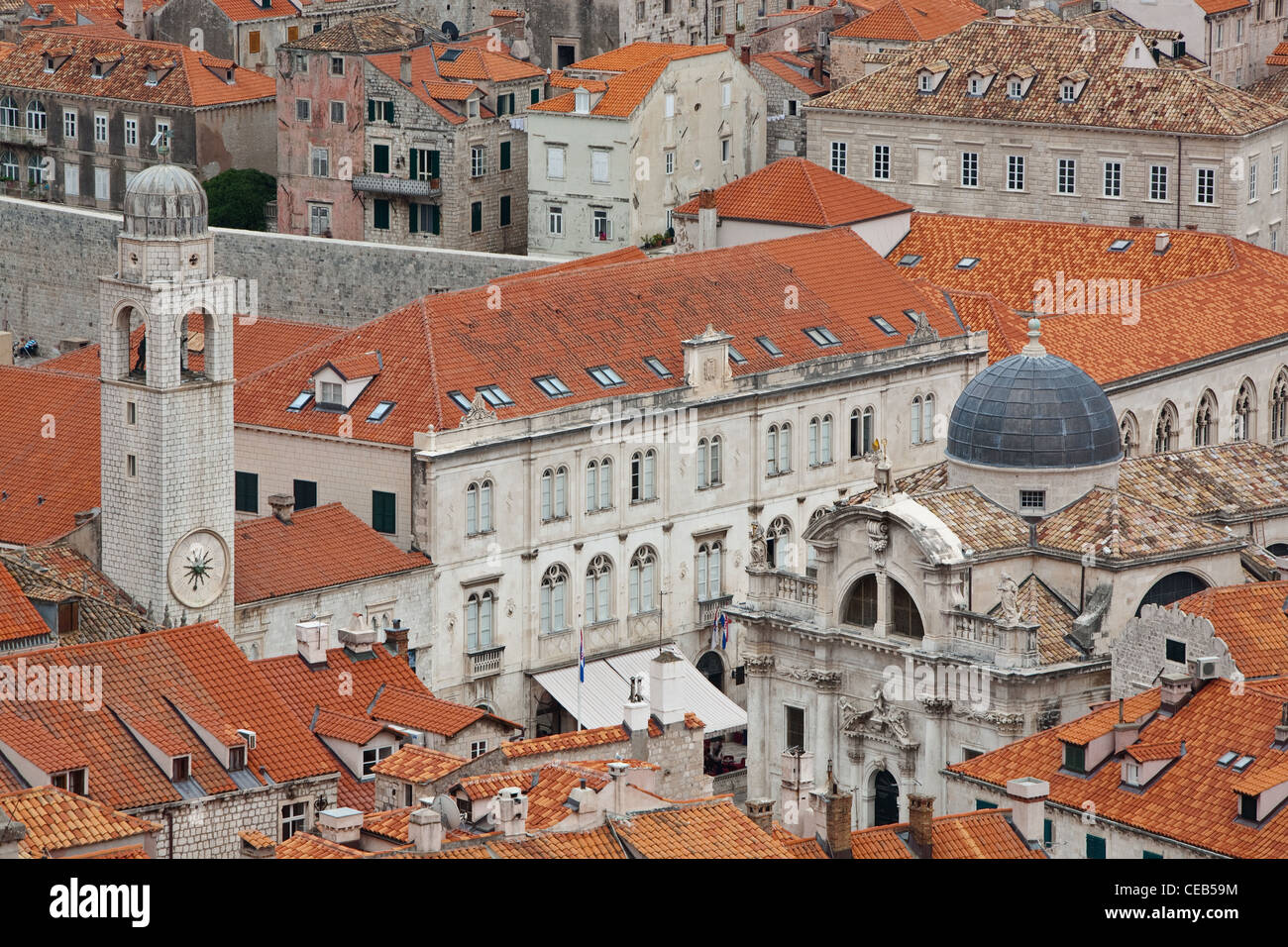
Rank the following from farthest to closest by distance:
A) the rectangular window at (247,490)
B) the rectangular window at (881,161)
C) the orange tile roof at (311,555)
A: the rectangular window at (881,161), the rectangular window at (247,490), the orange tile roof at (311,555)

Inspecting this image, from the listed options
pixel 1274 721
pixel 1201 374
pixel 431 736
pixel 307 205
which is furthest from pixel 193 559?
pixel 307 205

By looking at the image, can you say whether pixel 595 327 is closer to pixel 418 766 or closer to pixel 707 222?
pixel 707 222

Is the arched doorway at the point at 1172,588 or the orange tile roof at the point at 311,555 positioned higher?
the arched doorway at the point at 1172,588


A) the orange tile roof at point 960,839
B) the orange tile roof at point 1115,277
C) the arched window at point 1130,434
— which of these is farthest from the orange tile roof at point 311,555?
the arched window at point 1130,434

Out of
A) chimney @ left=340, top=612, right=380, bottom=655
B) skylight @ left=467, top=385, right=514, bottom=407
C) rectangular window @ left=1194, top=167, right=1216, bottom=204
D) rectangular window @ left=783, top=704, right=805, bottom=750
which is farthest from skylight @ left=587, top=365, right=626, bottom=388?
rectangular window @ left=1194, top=167, right=1216, bottom=204

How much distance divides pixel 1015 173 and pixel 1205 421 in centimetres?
2283

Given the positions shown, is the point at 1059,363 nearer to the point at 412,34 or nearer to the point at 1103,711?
the point at 1103,711

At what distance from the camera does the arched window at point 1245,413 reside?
346 ft

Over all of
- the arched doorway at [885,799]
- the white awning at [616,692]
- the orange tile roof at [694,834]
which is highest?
the orange tile roof at [694,834]

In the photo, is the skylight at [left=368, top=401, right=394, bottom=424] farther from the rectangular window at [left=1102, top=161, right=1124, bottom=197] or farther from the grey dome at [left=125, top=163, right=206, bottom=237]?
the rectangular window at [left=1102, top=161, right=1124, bottom=197]

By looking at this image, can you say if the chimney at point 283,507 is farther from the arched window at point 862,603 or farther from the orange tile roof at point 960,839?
the orange tile roof at point 960,839

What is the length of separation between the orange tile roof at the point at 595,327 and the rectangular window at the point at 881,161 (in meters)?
22.5

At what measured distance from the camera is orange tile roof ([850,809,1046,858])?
175ft
